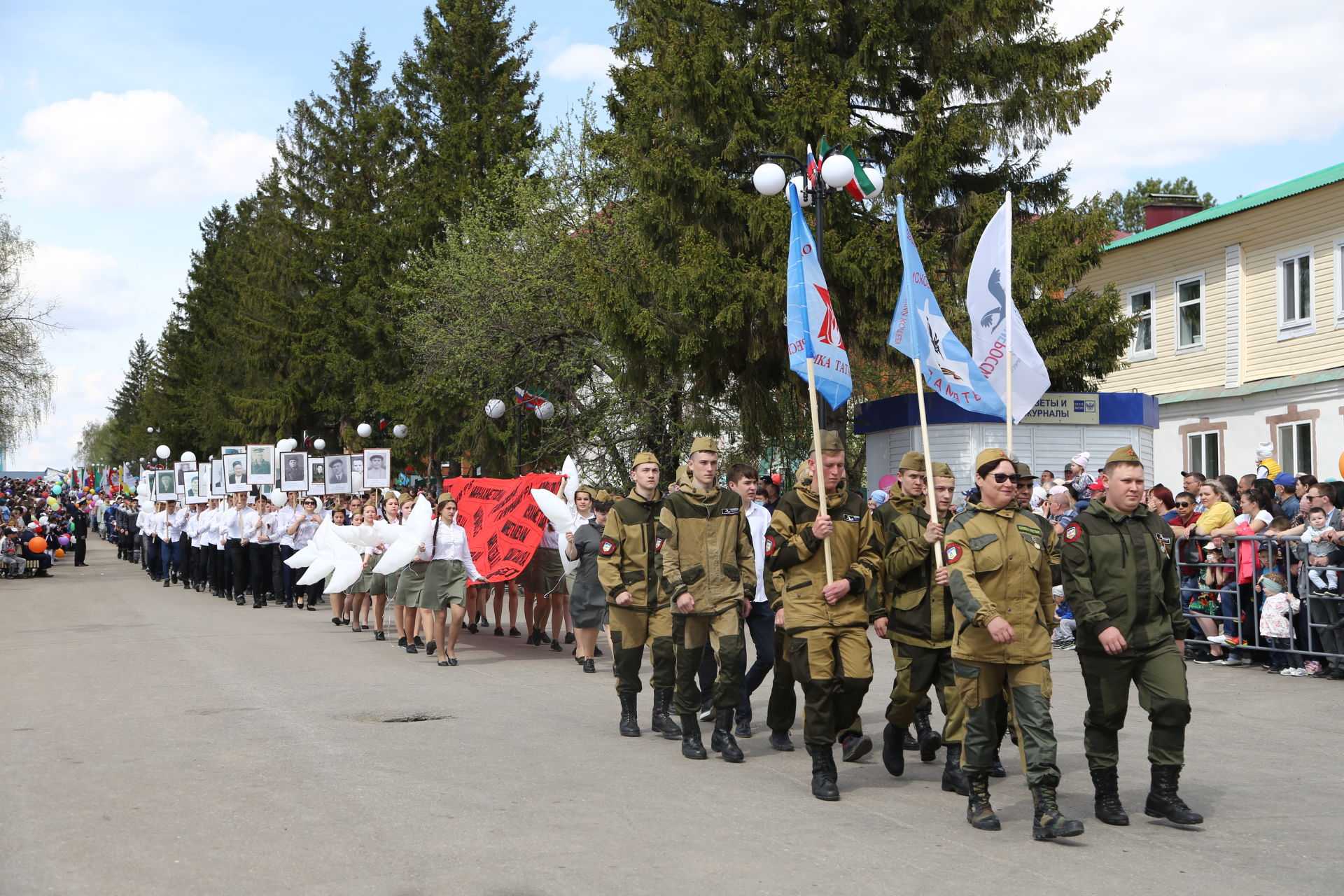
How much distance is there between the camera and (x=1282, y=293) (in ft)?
93.7

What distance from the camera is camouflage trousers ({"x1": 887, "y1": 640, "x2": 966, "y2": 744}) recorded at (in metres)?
7.70

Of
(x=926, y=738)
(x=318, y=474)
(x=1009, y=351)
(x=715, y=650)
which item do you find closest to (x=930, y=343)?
(x=1009, y=351)

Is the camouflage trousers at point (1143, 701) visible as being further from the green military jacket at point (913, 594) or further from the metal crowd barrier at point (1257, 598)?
the metal crowd barrier at point (1257, 598)

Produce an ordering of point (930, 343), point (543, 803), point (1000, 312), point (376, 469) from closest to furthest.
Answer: point (543, 803), point (930, 343), point (1000, 312), point (376, 469)

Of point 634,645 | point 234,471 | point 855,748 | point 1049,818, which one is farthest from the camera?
point 234,471

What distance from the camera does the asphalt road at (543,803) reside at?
5637 millimetres

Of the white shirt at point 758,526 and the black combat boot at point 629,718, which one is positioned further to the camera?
the white shirt at point 758,526

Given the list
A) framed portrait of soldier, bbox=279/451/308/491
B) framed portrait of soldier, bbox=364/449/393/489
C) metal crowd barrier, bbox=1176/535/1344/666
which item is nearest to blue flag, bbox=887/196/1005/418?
metal crowd barrier, bbox=1176/535/1344/666

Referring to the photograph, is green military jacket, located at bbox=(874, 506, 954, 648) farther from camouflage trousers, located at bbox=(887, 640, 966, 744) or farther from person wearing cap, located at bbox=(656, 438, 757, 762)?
person wearing cap, located at bbox=(656, 438, 757, 762)

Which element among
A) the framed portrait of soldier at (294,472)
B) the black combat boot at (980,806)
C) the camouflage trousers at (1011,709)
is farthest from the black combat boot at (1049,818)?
the framed portrait of soldier at (294,472)

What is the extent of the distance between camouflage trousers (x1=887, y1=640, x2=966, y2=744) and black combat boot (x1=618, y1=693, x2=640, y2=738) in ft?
7.20

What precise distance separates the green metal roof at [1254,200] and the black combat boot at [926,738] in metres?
22.2

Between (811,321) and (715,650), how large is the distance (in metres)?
2.47

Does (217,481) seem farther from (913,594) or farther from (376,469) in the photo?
(913,594)
